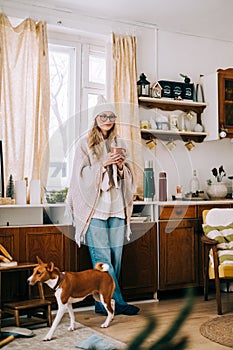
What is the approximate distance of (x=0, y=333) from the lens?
11.1 feet

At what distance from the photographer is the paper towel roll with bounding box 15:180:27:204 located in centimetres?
408

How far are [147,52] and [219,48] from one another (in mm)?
887

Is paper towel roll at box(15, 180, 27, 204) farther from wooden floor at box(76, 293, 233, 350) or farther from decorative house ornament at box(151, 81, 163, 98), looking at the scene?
decorative house ornament at box(151, 81, 163, 98)

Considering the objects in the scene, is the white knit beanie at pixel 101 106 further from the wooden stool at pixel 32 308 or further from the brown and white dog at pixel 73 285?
the wooden stool at pixel 32 308

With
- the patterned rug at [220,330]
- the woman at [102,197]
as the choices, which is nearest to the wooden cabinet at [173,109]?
the woman at [102,197]

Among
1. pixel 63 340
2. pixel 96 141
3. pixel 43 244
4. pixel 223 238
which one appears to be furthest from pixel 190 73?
pixel 63 340

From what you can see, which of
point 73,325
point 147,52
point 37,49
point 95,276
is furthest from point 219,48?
point 73,325

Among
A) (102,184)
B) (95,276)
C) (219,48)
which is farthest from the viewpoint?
(219,48)

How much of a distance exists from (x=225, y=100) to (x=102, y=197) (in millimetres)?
1826

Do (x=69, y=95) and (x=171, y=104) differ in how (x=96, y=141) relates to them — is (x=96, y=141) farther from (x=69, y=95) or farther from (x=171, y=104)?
(x=171, y=104)

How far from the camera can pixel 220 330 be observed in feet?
11.6

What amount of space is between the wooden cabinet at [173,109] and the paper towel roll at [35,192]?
3.87 feet

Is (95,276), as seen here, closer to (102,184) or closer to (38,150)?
(102,184)

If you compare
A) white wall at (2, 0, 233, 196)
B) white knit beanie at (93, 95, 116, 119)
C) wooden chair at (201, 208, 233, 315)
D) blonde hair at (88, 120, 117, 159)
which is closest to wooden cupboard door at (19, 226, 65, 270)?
blonde hair at (88, 120, 117, 159)
